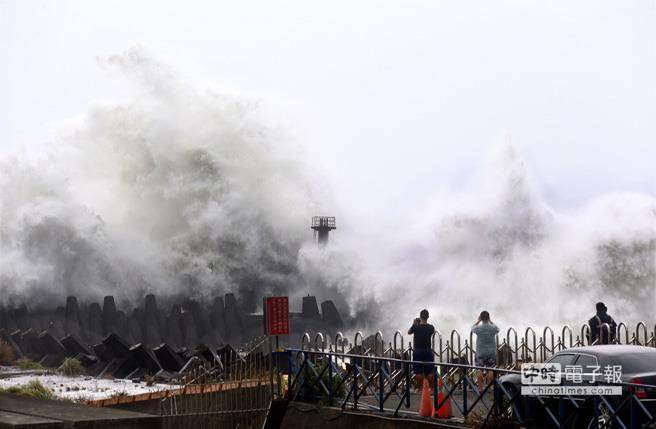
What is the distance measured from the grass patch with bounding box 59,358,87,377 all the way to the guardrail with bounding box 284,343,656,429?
587 inches

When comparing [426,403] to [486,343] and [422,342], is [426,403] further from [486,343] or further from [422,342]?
[486,343]

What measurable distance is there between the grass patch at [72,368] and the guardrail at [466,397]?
14900 millimetres

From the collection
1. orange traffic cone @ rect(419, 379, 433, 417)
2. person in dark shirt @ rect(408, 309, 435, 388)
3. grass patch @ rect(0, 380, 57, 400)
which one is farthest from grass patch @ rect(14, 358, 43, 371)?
orange traffic cone @ rect(419, 379, 433, 417)

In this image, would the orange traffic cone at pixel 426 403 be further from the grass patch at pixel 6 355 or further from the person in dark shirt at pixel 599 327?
the grass patch at pixel 6 355

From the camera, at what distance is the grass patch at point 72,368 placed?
3193cm

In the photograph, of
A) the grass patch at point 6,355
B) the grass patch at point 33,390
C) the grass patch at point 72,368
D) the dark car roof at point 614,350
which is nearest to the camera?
the dark car roof at point 614,350

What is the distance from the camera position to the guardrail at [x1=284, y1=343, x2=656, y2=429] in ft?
38.2

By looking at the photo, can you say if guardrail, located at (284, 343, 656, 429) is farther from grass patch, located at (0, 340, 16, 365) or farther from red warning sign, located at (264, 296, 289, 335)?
grass patch, located at (0, 340, 16, 365)

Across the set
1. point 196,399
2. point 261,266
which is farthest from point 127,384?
point 261,266

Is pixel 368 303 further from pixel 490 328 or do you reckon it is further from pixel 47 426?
pixel 47 426

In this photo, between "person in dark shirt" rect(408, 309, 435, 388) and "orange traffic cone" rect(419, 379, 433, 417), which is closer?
"orange traffic cone" rect(419, 379, 433, 417)

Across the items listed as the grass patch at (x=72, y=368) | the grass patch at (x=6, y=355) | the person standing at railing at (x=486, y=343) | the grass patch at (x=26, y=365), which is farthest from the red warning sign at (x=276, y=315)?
the grass patch at (x=6, y=355)

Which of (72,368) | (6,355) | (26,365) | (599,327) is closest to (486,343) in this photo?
(599,327)

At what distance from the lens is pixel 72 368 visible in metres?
32.4
